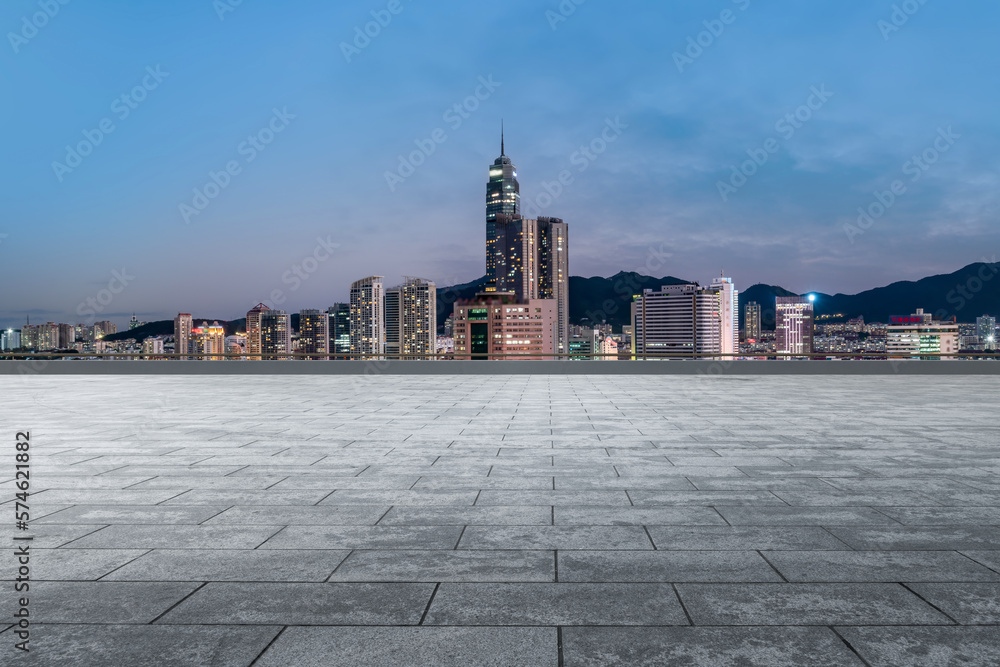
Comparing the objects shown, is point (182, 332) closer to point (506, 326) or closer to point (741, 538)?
point (506, 326)

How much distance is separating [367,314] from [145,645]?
90.0 metres

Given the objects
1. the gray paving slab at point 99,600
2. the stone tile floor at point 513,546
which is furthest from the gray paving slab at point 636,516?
the gray paving slab at point 99,600

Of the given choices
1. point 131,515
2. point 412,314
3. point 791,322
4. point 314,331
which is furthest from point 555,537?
point 791,322

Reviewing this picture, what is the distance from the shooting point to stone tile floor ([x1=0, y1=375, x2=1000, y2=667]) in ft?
9.61

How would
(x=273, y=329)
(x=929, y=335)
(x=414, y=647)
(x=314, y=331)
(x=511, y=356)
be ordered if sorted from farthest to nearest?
1. (x=314, y=331)
2. (x=273, y=329)
3. (x=929, y=335)
4. (x=511, y=356)
5. (x=414, y=647)

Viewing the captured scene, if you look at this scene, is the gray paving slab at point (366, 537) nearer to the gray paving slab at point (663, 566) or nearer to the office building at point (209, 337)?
the gray paving slab at point (663, 566)

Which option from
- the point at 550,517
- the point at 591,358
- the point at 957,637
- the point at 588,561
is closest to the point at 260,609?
the point at 588,561

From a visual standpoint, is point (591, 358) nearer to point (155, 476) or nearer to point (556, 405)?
point (556, 405)

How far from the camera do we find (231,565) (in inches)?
155

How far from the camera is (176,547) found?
4.27m

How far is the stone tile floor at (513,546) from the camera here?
9.61 ft

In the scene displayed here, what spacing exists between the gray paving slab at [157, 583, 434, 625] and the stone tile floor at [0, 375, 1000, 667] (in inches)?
0.6

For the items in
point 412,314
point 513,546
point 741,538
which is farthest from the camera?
point 412,314

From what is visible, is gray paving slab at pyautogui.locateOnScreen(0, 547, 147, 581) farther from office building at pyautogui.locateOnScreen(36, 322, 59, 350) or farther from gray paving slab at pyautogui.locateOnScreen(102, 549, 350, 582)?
office building at pyautogui.locateOnScreen(36, 322, 59, 350)
